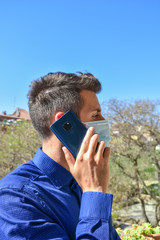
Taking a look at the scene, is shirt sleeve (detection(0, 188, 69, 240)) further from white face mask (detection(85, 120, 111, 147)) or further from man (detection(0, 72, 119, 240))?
white face mask (detection(85, 120, 111, 147))

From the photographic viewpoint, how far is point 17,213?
3.37ft

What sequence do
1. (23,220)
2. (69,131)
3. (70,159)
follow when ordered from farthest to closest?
(69,131), (70,159), (23,220)

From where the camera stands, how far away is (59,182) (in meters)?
1.34

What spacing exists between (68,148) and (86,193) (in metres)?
0.29

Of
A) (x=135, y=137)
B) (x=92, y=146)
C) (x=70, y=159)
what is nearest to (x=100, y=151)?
(x=92, y=146)

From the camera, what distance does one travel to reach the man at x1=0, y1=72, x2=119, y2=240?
1.02 meters

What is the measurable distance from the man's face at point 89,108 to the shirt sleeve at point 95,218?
1.75 ft

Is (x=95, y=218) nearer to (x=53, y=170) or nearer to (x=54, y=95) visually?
(x=53, y=170)

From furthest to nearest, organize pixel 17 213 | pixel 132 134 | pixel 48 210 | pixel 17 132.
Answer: pixel 17 132, pixel 132 134, pixel 48 210, pixel 17 213

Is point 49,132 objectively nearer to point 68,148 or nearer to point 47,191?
point 68,148

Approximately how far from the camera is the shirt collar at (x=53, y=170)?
1.34m

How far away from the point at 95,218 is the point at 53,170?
1.42ft

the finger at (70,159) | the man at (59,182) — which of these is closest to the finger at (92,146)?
the man at (59,182)

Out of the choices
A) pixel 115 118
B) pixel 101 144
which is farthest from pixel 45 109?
pixel 115 118
